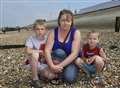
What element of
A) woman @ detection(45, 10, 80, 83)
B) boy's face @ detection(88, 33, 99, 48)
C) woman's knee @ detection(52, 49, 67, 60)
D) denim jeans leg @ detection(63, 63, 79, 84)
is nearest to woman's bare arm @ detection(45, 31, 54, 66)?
woman @ detection(45, 10, 80, 83)

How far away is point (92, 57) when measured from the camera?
7137 mm

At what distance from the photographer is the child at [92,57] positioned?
709 centimetres

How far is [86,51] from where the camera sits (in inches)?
288

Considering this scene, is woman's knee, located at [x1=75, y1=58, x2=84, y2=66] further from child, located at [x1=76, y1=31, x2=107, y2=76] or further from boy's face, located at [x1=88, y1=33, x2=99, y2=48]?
boy's face, located at [x1=88, y1=33, x2=99, y2=48]

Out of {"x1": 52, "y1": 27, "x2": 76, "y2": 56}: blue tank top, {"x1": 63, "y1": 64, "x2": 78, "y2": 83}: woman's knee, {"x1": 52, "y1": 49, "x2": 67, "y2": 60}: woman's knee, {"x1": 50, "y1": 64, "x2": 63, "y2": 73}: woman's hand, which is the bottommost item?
{"x1": 63, "y1": 64, "x2": 78, "y2": 83}: woman's knee

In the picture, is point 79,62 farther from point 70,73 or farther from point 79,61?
point 70,73

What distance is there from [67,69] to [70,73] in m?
0.09

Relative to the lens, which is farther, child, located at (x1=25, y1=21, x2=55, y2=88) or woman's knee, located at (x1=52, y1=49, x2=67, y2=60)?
woman's knee, located at (x1=52, y1=49, x2=67, y2=60)

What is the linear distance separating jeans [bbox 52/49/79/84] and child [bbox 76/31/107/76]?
13 cm

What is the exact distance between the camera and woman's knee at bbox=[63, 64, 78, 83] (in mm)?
7031

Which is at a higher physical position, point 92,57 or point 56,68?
point 92,57

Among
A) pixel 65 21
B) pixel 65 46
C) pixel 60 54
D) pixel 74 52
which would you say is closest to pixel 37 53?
pixel 60 54

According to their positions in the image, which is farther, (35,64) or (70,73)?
(70,73)

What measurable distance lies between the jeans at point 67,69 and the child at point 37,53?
211 millimetres
